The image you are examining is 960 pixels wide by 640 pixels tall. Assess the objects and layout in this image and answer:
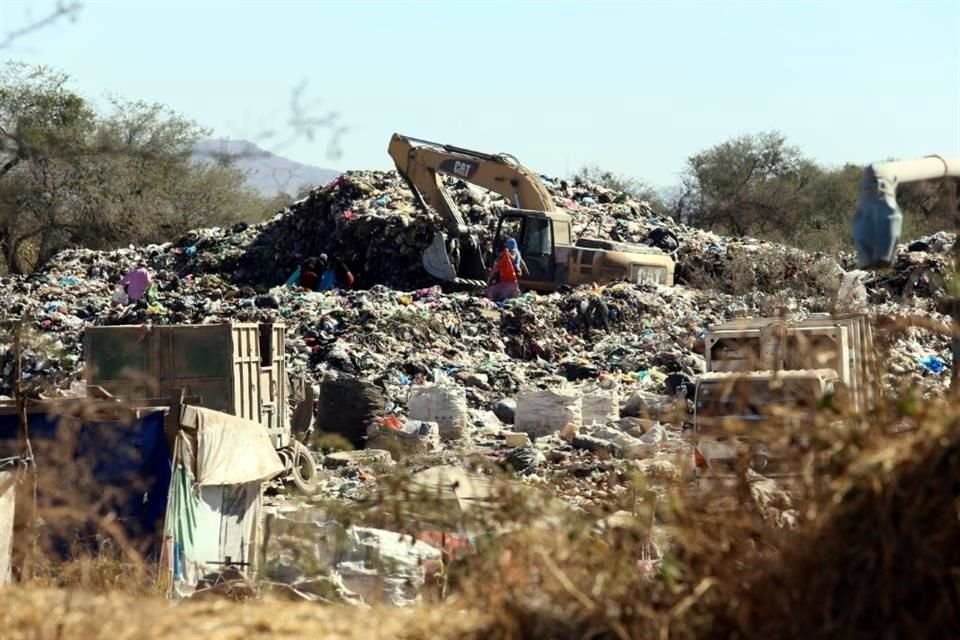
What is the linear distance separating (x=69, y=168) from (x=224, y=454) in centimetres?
3502

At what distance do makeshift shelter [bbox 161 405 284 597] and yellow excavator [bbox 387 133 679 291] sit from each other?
1653 cm

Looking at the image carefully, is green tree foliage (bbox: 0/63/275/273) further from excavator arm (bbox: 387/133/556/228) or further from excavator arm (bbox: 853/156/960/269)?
excavator arm (bbox: 853/156/960/269)

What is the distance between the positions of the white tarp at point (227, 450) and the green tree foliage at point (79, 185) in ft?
104

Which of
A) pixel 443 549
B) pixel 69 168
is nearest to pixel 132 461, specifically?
pixel 443 549

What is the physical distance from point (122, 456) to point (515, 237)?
1880cm

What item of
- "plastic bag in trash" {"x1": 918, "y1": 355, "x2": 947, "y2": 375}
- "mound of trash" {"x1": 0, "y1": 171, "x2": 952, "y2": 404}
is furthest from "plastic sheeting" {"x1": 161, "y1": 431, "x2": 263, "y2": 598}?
"plastic bag in trash" {"x1": 918, "y1": 355, "x2": 947, "y2": 375}

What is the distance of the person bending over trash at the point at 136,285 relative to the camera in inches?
977

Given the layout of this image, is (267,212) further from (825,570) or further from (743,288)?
(825,570)

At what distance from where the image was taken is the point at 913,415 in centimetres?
383

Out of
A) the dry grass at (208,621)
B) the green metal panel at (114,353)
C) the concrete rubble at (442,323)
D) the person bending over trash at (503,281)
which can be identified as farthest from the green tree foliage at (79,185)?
the dry grass at (208,621)

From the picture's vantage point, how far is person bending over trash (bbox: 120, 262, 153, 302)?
81.5 feet

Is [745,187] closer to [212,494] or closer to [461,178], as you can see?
[461,178]

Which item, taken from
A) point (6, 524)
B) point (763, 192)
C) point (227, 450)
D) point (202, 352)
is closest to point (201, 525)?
point (227, 450)

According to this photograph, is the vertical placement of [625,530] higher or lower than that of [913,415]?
lower
